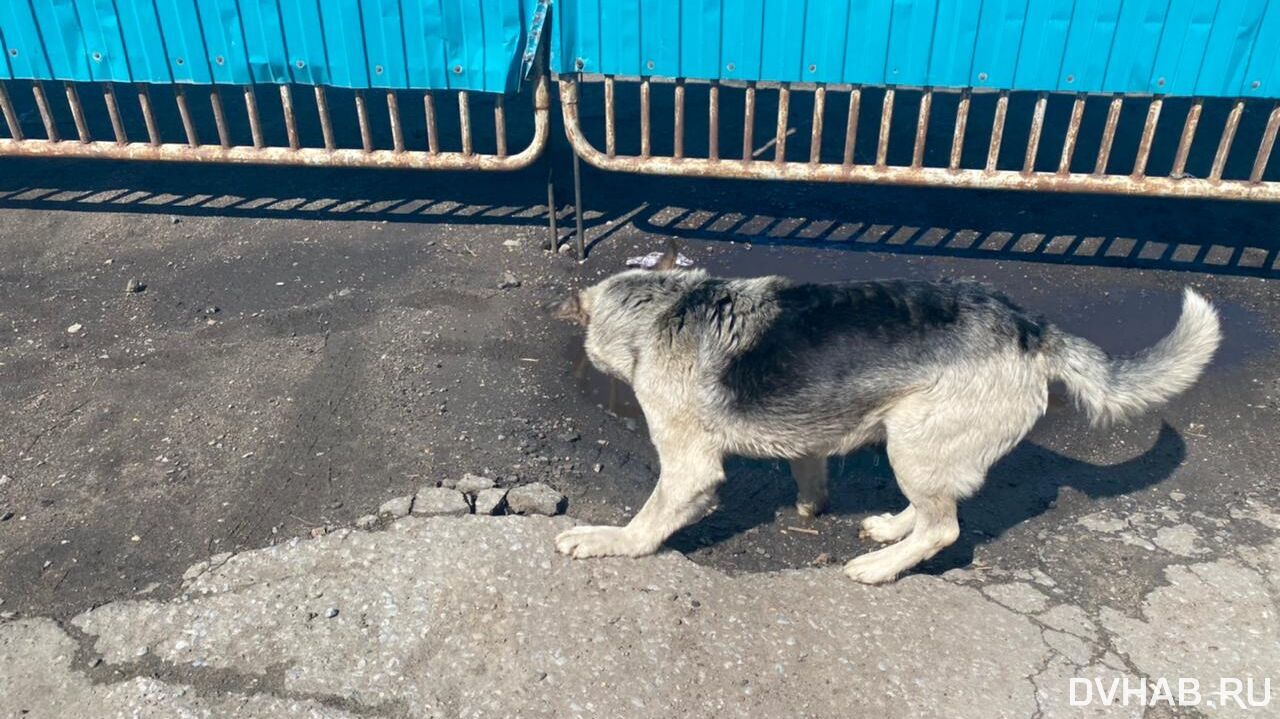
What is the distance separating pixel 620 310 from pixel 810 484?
1571 mm

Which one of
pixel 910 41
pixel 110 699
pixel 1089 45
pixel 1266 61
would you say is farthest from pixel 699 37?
Answer: pixel 110 699

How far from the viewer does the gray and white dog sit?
4.45m

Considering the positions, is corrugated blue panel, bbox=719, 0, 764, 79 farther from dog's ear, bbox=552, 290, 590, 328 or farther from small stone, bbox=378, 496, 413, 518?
small stone, bbox=378, 496, 413, 518

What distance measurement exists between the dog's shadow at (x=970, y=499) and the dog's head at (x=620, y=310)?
1.17m

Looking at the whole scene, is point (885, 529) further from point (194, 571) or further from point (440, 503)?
point (194, 571)

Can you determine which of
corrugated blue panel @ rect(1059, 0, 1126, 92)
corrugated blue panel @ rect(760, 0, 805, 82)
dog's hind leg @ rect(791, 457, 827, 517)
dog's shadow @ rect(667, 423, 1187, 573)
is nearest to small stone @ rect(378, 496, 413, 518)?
dog's shadow @ rect(667, 423, 1187, 573)

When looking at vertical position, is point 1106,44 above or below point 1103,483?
above

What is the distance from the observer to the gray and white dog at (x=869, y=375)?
4.45m

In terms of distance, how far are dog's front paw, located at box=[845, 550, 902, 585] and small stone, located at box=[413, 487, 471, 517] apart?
2230 mm

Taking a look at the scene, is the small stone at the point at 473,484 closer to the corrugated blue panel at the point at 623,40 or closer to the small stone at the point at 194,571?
the small stone at the point at 194,571

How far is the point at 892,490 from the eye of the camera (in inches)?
224

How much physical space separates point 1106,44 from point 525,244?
202 inches

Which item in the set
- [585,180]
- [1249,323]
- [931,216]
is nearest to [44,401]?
[585,180]

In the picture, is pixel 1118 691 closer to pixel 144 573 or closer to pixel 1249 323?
pixel 1249 323
